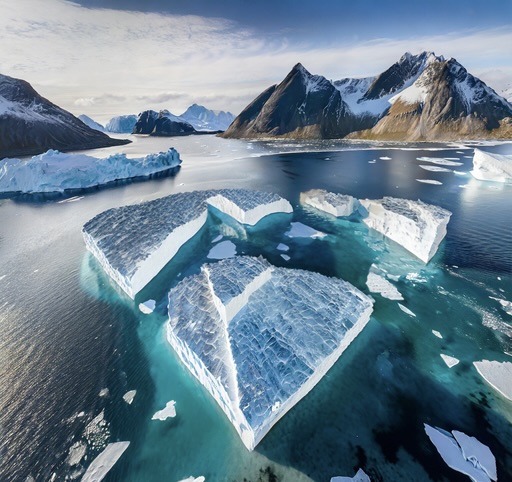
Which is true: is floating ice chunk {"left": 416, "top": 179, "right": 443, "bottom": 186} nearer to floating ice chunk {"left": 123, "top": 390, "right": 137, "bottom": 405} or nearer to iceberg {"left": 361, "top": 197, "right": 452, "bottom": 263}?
iceberg {"left": 361, "top": 197, "right": 452, "bottom": 263}

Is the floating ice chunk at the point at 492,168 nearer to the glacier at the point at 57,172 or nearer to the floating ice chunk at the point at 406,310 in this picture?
the floating ice chunk at the point at 406,310

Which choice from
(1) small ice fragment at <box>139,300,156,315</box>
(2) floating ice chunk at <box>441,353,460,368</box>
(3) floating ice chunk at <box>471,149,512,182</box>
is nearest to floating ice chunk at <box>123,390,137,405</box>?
(1) small ice fragment at <box>139,300,156,315</box>

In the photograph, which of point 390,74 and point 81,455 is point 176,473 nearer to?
point 81,455

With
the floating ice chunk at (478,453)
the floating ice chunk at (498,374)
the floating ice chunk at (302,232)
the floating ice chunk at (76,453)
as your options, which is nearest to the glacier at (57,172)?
the floating ice chunk at (302,232)

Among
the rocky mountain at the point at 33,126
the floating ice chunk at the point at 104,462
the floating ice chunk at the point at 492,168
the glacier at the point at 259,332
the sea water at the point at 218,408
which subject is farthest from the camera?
the rocky mountain at the point at 33,126

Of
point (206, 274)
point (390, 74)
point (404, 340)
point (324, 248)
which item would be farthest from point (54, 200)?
point (390, 74)

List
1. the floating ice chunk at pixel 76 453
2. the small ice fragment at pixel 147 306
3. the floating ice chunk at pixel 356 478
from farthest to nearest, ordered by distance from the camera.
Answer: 1. the small ice fragment at pixel 147 306
2. the floating ice chunk at pixel 76 453
3. the floating ice chunk at pixel 356 478
